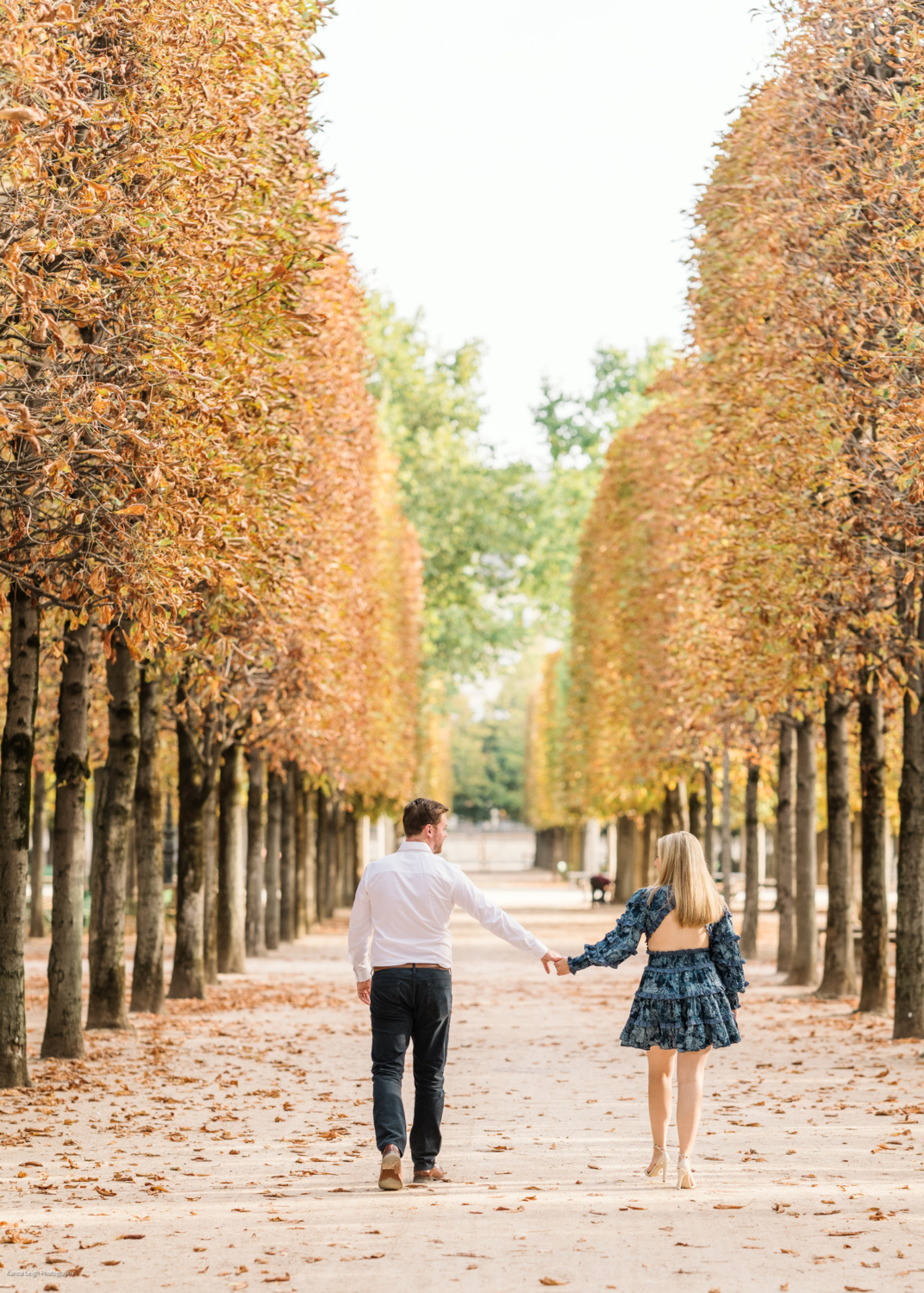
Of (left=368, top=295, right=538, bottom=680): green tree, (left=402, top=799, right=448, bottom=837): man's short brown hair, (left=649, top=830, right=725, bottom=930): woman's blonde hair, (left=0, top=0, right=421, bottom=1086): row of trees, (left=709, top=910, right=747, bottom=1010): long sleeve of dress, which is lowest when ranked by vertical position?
(left=709, top=910, right=747, bottom=1010): long sleeve of dress

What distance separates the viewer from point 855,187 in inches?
645

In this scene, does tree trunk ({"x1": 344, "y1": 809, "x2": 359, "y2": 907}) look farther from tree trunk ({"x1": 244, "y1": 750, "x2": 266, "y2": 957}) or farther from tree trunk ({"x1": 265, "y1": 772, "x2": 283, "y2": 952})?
tree trunk ({"x1": 244, "y1": 750, "x2": 266, "y2": 957})

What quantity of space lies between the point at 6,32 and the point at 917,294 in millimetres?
8012

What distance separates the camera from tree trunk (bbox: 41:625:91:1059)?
49.8 feet

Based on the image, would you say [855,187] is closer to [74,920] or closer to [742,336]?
[742,336]

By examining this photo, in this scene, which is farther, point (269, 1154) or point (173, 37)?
point (173, 37)

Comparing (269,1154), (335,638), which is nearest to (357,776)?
(335,638)

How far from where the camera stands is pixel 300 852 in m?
38.2

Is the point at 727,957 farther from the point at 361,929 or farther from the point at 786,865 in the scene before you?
the point at 786,865

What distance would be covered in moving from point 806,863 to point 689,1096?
15.4 meters

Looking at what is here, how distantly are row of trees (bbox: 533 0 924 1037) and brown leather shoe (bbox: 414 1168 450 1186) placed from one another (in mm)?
6294

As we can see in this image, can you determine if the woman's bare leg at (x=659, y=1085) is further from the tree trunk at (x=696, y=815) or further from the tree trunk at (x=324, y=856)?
the tree trunk at (x=324, y=856)

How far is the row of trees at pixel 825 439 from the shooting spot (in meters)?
14.9

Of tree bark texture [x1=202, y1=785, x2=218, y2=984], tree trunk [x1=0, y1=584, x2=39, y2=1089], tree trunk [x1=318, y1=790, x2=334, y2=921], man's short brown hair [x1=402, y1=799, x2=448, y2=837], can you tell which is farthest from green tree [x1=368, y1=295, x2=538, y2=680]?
man's short brown hair [x1=402, y1=799, x2=448, y2=837]
